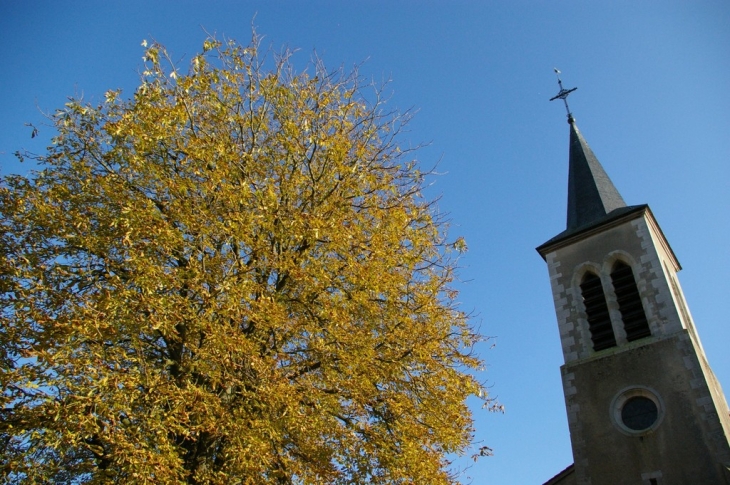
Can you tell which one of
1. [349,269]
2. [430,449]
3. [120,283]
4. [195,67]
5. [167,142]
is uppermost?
[195,67]

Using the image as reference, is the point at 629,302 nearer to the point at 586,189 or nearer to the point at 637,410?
the point at 637,410

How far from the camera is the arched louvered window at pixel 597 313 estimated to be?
15.3 meters

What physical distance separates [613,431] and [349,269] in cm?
950

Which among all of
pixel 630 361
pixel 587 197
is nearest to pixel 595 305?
pixel 630 361

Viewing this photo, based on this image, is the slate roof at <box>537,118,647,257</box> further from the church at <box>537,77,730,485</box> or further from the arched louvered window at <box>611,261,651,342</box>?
the arched louvered window at <box>611,261,651,342</box>

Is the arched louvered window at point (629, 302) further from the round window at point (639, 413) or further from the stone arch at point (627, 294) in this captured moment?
the round window at point (639, 413)

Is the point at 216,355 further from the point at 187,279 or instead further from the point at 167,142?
the point at 167,142

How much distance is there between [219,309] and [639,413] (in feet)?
37.3

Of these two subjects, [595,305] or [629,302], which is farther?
[595,305]

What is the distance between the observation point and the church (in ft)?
40.7

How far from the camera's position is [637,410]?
44.2 feet

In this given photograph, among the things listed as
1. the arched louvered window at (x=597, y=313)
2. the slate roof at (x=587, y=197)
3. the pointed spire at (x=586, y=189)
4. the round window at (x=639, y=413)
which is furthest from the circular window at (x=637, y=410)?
the pointed spire at (x=586, y=189)

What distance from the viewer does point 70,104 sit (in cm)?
799

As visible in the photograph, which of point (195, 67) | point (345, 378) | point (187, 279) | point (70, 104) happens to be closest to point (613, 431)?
point (345, 378)
